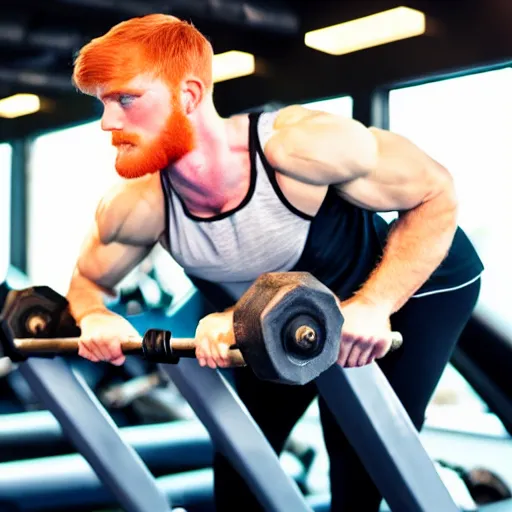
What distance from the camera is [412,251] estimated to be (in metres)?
1.68

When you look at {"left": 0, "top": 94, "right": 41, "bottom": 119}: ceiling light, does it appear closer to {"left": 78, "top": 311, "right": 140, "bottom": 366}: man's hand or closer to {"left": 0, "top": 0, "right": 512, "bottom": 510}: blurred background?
{"left": 0, "top": 0, "right": 512, "bottom": 510}: blurred background

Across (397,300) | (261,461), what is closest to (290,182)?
(397,300)

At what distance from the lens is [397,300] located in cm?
167

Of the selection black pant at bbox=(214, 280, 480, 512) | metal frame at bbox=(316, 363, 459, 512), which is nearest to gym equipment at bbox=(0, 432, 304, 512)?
black pant at bbox=(214, 280, 480, 512)

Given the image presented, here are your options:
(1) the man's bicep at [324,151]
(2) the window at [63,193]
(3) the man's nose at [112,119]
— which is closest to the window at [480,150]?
(1) the man's bicep at [324,151]

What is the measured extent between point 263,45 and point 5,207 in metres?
0.84

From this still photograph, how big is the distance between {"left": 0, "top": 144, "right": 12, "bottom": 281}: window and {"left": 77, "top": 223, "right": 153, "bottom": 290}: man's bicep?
41cm

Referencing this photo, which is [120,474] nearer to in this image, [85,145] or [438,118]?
[85,145]

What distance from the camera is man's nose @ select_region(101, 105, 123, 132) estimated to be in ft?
5.99

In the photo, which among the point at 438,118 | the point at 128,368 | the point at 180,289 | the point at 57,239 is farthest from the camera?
the point at 128,368

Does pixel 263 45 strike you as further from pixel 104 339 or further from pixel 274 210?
pixel 104 339

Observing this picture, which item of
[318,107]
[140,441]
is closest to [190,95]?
[318,107]

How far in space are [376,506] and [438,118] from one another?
0.84m

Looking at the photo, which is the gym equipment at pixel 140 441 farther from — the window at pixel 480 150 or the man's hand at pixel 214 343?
the man's hand at pixel 214 343
